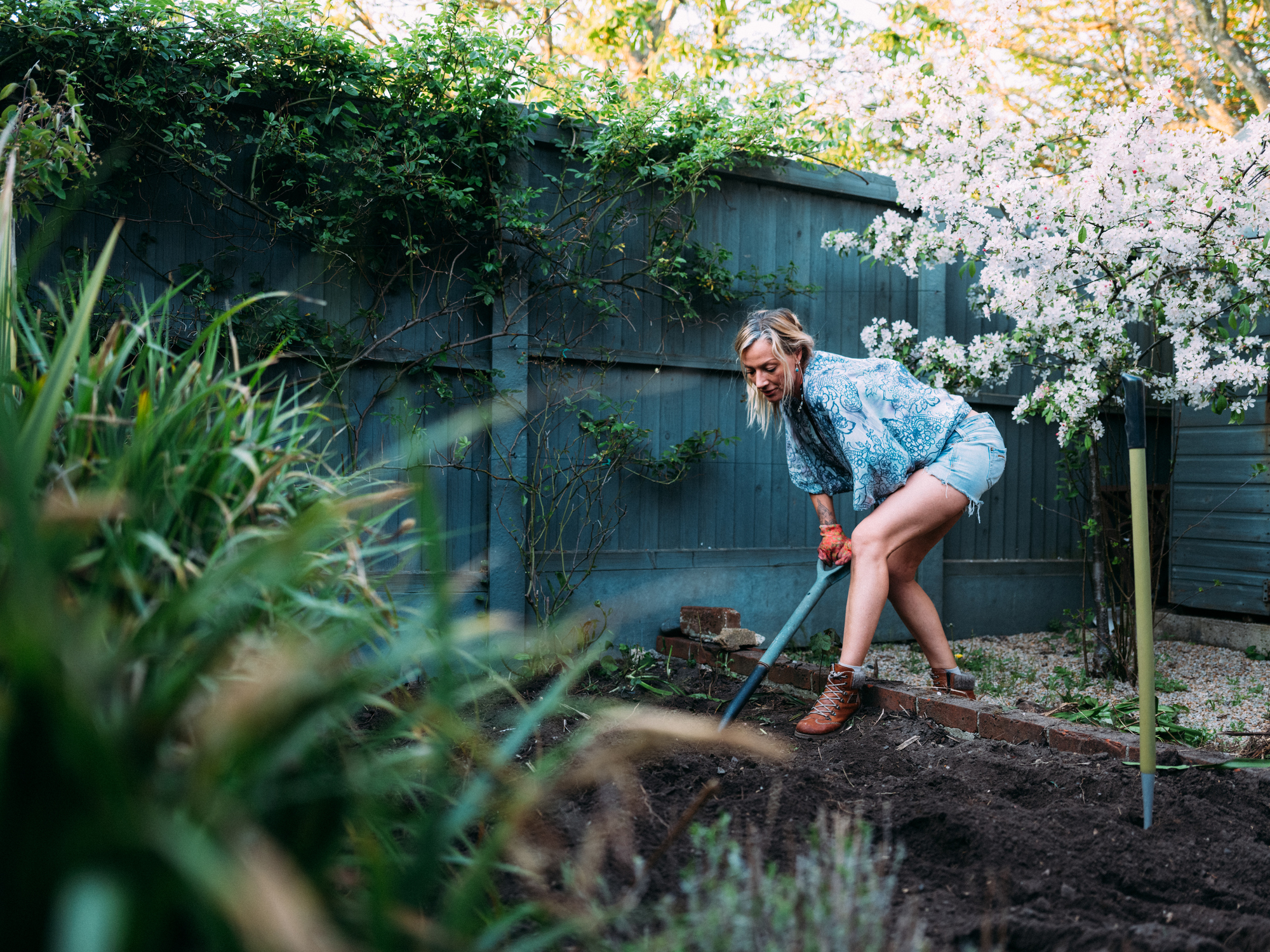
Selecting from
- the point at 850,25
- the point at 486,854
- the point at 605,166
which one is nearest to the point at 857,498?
the point at 605,166

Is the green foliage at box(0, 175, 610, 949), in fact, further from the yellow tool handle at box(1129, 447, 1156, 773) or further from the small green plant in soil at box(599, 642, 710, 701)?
the small green plant in soil at box(599, 642, 710, 701)

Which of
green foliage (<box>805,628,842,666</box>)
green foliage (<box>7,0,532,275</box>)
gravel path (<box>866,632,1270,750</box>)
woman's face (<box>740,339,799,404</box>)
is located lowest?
gravel path (<box>866,632,1270,750</box>)

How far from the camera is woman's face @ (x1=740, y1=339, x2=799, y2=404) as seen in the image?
118 inches

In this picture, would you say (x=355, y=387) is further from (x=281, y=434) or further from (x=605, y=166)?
(x=281, y=434)

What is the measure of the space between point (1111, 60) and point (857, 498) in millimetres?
9575

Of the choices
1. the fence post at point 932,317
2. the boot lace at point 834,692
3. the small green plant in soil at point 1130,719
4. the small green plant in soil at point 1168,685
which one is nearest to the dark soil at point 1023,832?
the boot lace at point 834,692

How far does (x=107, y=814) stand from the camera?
0.62 m

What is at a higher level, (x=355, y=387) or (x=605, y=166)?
(x=605, y=166)

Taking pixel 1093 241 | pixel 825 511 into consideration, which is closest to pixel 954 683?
pixel 825 511

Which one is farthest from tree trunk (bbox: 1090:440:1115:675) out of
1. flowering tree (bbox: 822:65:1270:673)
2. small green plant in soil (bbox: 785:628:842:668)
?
small green plant in soil (bbox: 785:628:842:668)

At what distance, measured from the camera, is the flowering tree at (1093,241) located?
11.7ft

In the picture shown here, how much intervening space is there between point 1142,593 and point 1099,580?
2.70 metres

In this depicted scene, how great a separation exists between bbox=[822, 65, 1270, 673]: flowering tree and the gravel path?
32 centimetres

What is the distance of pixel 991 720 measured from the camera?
8.82ft
